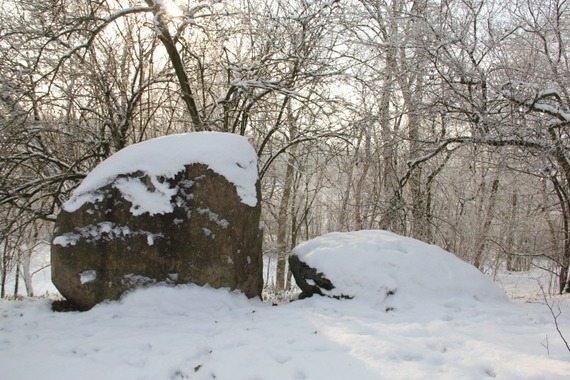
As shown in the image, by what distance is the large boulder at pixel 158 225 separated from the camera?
13.5ft

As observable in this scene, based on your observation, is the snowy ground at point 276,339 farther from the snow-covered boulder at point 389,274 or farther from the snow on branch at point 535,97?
the snow on branch at point 535,97

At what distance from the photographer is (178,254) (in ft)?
14.0

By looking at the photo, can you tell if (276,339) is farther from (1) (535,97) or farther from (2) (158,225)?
(1) (535,97)

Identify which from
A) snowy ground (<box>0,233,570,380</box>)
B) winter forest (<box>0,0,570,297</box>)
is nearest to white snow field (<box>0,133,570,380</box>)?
snowy ground (<box>0,233,570,380</box>)

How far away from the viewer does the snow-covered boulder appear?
4273mm

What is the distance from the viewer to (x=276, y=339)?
10.6 feet

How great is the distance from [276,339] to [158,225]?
189 cm

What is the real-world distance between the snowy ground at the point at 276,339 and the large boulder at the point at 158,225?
0.75ft

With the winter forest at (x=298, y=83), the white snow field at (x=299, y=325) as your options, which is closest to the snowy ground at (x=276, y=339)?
the white snow field at (x=299, y=325)

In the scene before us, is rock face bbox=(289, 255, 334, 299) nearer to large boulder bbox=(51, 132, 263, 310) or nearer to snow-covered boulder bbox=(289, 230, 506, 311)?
snow-covered boulder bbox=(289, 230, 506, 311)

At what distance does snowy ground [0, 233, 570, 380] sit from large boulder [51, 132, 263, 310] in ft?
0.75

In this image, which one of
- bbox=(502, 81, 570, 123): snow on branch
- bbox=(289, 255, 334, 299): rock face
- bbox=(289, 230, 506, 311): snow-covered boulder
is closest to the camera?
bbox=(289, 230, 506, 311): snow-covered boulder

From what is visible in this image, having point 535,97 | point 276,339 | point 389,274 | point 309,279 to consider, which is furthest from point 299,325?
point 535,97

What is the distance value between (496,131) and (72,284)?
5453 mm
